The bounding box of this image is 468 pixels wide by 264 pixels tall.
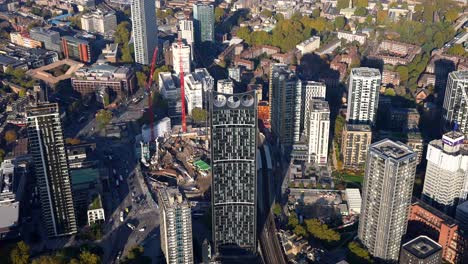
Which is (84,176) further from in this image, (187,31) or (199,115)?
(187,31)

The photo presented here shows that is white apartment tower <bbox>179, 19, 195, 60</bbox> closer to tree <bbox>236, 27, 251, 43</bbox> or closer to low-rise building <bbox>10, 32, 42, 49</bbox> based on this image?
tree <bbox>236, 27, 251, 43</bbox>

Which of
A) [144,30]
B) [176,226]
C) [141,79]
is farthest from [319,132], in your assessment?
[144,30]

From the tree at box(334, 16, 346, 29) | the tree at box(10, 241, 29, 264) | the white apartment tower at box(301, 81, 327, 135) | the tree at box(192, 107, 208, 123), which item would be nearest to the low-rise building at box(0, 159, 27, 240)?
the tree at box(10, 241, 29, 264)

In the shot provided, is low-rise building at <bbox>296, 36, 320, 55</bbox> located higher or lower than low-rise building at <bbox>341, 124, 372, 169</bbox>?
higher

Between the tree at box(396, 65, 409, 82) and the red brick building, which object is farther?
the tree at box(396, 65, 409, 82)

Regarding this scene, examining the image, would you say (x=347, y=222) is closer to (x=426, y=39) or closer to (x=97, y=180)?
(x=97, y=180)

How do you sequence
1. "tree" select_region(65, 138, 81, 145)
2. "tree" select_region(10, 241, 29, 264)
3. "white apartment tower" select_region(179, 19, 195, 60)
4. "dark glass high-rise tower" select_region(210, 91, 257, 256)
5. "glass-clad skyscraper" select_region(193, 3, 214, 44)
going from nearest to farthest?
1. "dark glass high-rise tower" select_region(210, 91, 257, 256)
2. "tree" select_region(10, 241, 29, 264)
3. "tree" select_region(65, 138, 81, 145)
4. "white apartment tower" select_region(179, 19, 195, 60)
5. "glass-clad skyscraper" select_region(193, 3, 214, 44)
